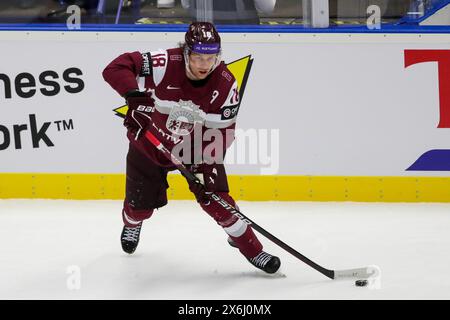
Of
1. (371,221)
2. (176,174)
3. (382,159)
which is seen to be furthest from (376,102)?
(176,174)

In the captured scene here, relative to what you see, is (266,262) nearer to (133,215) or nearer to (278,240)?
(278,240)

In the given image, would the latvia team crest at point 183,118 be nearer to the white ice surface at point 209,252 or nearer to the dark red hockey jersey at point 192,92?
the dark red hockey jersey at point 192,92

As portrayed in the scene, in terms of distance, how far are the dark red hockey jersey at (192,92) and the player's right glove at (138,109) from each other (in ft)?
0.46

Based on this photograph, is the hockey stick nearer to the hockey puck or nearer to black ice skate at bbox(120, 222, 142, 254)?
the hockey puck

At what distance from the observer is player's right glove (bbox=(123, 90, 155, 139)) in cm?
373

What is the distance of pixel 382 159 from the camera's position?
5309 millimetres

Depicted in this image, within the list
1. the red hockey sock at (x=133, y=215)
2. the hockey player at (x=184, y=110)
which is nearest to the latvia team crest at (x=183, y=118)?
the hockey player at (x=184, y=110)

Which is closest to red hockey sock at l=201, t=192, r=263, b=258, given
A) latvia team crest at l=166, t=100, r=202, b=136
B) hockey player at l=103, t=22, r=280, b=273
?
hockey player at l=103, t=22, r=280, b=273

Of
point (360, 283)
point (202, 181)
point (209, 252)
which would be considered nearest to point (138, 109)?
point (202, 181)

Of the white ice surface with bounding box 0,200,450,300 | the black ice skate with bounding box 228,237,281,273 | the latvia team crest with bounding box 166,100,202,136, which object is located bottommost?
the white ice surface with bounding box 0,200,450,300

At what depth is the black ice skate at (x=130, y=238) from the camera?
170 inches

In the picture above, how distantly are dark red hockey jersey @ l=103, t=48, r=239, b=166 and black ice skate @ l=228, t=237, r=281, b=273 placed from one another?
0.44 metres

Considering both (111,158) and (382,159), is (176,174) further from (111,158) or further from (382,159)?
(382,159)

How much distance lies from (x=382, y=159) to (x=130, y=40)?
1.50m
